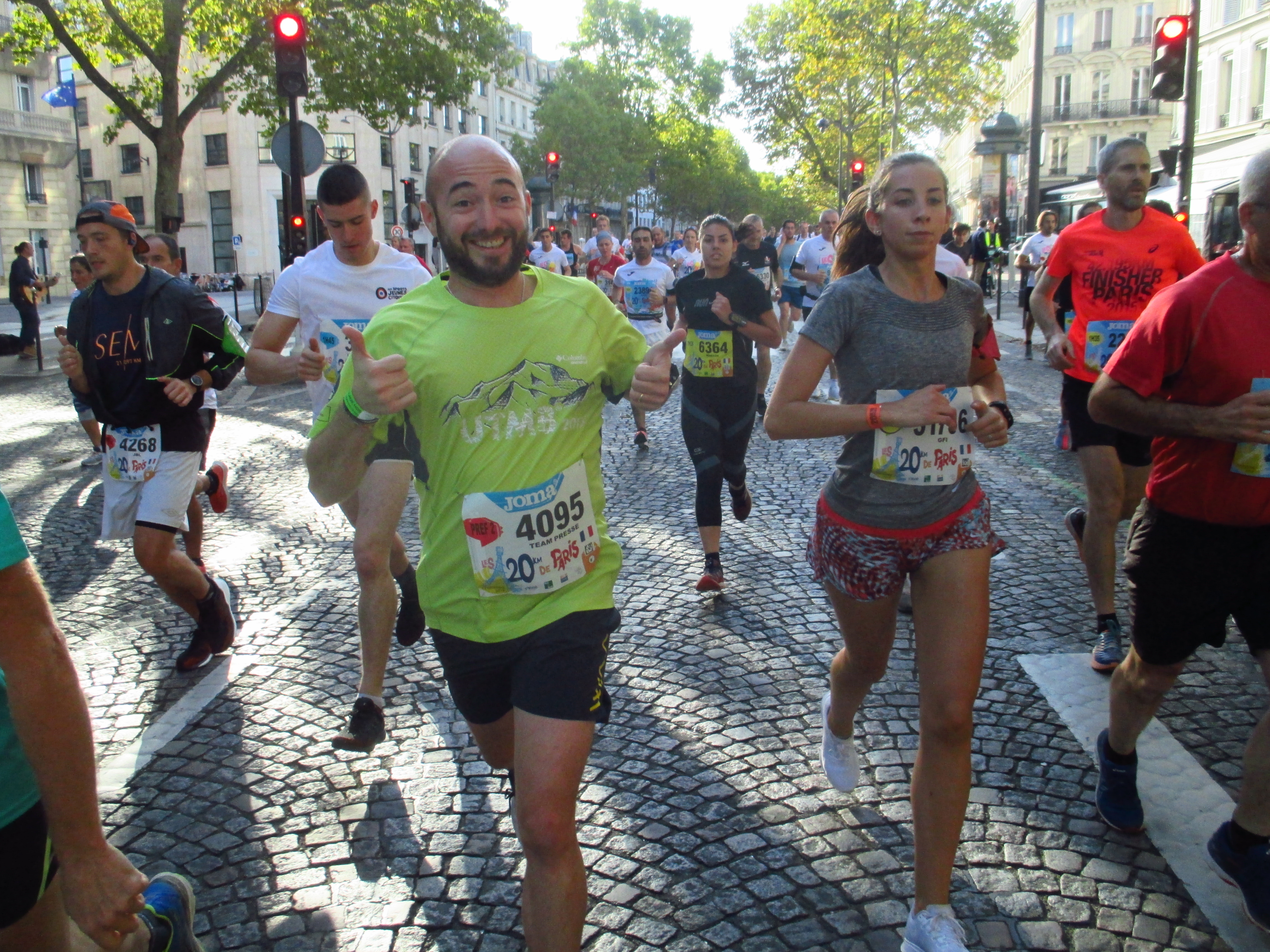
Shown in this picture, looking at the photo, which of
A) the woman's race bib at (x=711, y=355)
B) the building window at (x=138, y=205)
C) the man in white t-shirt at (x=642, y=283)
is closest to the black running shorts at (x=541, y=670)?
the woman's race bib at (x=711, y=355)

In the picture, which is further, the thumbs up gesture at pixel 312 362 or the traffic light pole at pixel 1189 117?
the traffic light pole at pixel 1189 117

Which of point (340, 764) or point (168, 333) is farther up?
point (168, 333)

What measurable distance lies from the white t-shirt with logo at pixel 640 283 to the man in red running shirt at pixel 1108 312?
17.3 ft

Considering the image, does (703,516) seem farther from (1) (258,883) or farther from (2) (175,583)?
(1) (258,883)

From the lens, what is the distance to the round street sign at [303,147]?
11.4 meters

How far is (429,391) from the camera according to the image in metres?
2.48

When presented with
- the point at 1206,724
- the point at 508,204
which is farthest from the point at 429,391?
the point at 1206,724

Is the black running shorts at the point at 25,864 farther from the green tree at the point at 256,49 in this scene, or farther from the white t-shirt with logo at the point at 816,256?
the green tree at the point at 256,49

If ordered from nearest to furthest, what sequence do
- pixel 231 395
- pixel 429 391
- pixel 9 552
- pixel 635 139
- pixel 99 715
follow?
pixel 9 552
pixel 429 391
pixel 99 715
pixel 231 395
pixel 635 139

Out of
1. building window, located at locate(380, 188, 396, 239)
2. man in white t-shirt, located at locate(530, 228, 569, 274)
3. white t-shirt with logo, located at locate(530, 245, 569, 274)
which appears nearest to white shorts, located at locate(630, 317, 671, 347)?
white t-shirt with logo, located at locate(530, 245, 569, 274)

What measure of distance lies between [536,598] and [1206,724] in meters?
2.66

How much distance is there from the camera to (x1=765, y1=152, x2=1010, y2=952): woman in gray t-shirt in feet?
9.35

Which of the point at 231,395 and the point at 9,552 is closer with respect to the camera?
the point at 9,552

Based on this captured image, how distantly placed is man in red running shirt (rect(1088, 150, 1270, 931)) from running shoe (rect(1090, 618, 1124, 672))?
4.22ft
